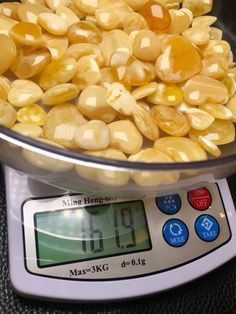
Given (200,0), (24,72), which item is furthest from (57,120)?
(200,0)

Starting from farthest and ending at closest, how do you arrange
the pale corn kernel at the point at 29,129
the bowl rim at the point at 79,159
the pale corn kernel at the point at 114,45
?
the pale corn kernel at the point at 114,45, the pale corn kernel at the point at 29,129, the bowl rim at the point at 79,159

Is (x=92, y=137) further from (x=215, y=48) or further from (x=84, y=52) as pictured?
(x=215, y=48)

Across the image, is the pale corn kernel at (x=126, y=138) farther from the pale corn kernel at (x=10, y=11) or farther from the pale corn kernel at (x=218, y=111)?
the pale corn kernel at (x=10, y=11)

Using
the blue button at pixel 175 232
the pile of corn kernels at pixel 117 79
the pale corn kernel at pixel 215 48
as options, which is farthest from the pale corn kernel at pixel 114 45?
the blue button at pixel 175 232

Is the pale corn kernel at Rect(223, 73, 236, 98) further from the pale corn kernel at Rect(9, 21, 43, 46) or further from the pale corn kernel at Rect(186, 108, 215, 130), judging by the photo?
the pale corn kernel at Rect(9, 21, 43, 46)

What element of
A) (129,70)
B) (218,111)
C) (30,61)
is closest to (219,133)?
(218,111)

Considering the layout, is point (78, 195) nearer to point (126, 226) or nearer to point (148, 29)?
point (126, 226)
